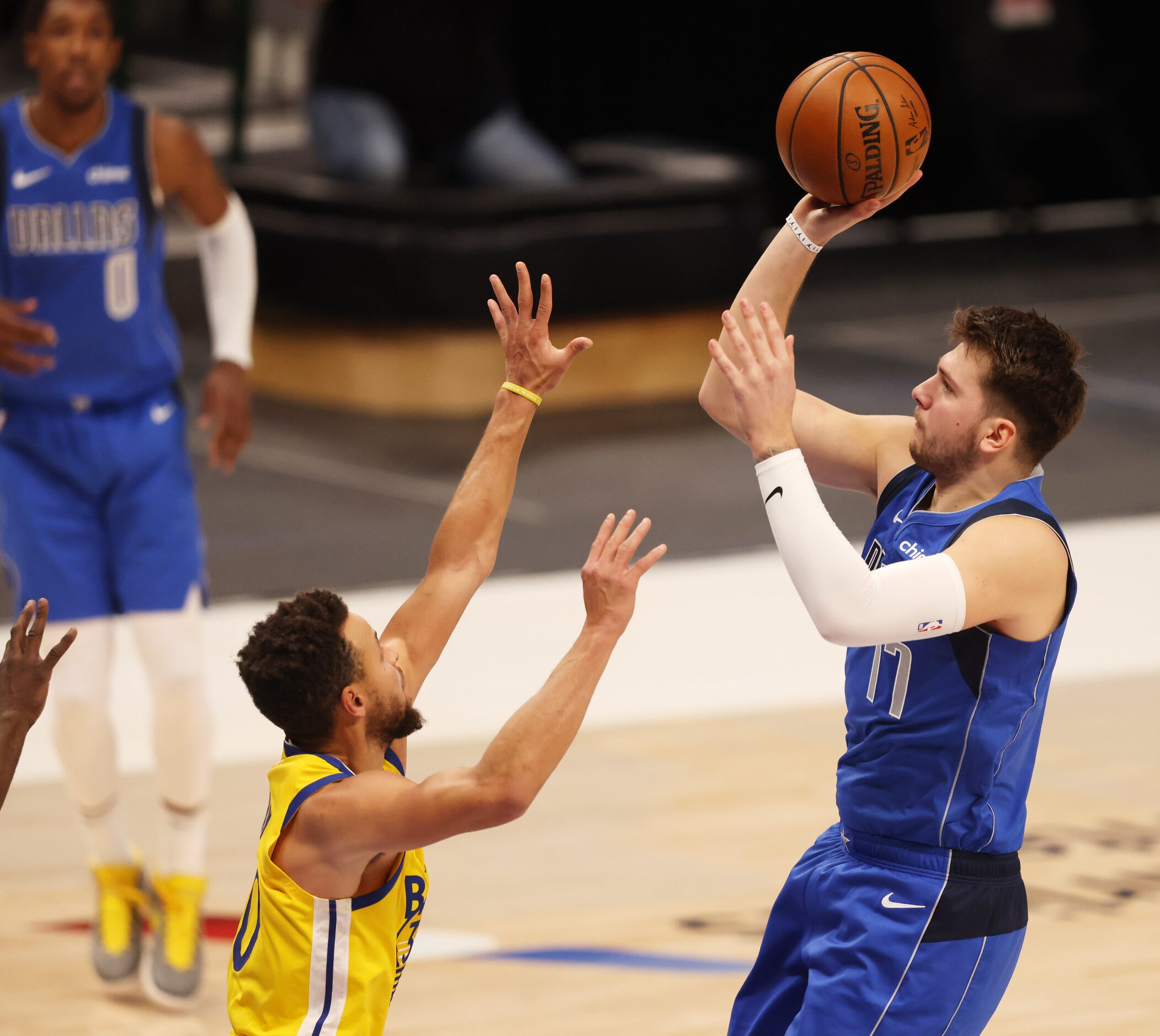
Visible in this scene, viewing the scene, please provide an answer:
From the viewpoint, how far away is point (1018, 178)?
45.5 ft

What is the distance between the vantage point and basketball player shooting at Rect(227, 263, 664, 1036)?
8.37 ft

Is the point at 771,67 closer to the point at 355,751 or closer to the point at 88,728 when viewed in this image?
the point at 88,728

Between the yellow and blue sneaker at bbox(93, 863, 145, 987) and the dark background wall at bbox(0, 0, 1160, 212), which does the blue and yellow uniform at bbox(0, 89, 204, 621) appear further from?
the dark background wall at bbox(0, 0, 1160, 212)

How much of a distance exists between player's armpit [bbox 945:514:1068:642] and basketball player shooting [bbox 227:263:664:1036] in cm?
43

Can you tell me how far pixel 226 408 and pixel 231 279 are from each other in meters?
0.32

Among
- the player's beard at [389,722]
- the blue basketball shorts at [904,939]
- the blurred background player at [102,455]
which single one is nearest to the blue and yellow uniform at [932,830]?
the blue basketball shorts at [904,939]

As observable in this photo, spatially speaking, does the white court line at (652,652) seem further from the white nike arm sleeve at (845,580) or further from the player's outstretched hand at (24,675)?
the white nike arm sleeve at (845,580)

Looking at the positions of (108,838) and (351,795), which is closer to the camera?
(351,795)

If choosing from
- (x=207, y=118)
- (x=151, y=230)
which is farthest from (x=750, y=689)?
(x=207, y=118)

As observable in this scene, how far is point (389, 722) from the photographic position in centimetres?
275

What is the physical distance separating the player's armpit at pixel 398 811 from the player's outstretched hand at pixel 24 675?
37cm

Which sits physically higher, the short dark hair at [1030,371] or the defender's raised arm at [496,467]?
the short dark hair at [1030,371]

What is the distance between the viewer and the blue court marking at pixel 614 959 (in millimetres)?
4398

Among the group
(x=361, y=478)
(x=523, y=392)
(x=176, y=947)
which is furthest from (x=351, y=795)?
(x=361, y=478)
